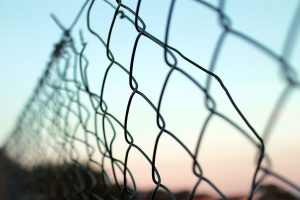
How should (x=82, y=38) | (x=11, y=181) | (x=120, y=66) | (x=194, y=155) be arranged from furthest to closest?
(x=11, y=181)
(x=82, y=38)
(x=120, y=66)
(x=194, y=155)

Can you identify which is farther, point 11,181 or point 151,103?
point 11,181

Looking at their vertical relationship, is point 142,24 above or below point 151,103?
above

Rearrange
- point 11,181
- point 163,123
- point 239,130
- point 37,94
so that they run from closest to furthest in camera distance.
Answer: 1. point 239,130
2. point 163,123
3. point 37,94
4. point 11,181

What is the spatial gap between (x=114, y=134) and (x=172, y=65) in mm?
495

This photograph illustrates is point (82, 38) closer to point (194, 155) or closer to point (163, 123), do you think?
point (163, 123)

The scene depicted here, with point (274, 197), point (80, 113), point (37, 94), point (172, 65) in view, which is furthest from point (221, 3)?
point (37, 94)

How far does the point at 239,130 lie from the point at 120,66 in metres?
0.59

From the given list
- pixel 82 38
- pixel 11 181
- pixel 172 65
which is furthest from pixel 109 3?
pixel 11 181

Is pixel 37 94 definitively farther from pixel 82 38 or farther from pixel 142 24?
pixel 142 24

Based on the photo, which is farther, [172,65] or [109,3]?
[109,3]

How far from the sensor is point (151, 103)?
0.97 metres

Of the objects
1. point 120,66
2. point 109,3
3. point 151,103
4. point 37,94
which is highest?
point 37,94

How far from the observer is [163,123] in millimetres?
912

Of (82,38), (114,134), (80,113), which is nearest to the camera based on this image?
(114,134)
